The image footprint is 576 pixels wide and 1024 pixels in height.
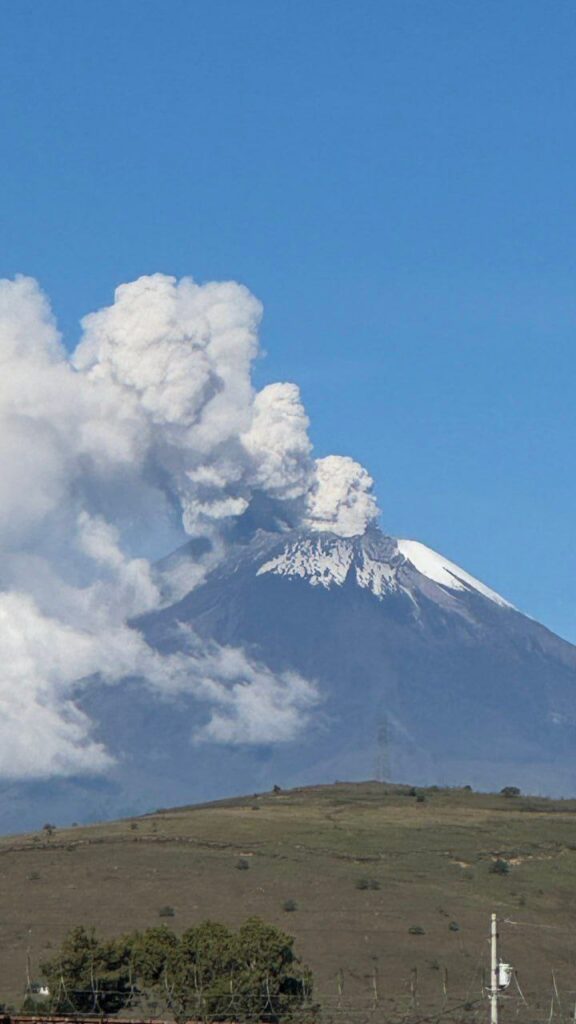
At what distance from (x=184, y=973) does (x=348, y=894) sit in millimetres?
45657

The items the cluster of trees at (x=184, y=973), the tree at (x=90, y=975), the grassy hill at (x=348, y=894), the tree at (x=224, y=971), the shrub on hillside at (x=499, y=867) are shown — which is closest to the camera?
the tree at (x=224, y=971)

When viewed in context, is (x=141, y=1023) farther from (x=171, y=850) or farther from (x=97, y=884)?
(x=171, y=850)

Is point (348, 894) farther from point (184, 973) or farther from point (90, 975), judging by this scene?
point (90, 975)

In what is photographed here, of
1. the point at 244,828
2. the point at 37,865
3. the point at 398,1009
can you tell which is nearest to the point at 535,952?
the point at 398,1009

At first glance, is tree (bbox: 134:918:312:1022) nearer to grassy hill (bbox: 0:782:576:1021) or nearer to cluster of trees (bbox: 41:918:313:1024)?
cluster of trees (bbox: 41:918:313:1024)

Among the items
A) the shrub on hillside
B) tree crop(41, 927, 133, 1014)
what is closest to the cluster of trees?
tree crop(41, 927, 133, 1014)

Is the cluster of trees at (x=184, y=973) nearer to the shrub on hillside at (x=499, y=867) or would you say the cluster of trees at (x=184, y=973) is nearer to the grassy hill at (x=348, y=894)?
the grassy hill at (x=348, y=894)

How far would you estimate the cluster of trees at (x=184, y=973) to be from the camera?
10081 cm

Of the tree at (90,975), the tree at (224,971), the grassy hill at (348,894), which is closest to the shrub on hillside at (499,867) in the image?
the grassy hill at (348,894)

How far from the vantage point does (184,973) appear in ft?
342

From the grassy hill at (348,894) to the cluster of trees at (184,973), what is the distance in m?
3.90

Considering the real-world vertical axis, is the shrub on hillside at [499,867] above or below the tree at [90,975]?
above

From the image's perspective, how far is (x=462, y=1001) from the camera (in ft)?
361

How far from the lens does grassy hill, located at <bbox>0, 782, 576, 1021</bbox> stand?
A: 119 metres
